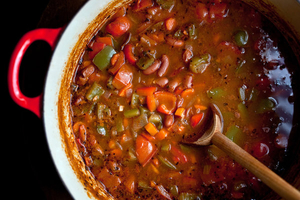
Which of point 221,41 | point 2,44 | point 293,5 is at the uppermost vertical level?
point 293,5

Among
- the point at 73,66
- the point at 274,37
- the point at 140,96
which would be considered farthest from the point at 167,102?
the point at 274,37

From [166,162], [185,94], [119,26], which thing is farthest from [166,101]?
[119,26]

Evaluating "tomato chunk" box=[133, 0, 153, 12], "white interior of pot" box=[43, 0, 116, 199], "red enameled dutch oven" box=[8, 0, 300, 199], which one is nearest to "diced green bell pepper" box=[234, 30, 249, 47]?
"red enameled dutch oven" box=[8, 0, 300, 199]

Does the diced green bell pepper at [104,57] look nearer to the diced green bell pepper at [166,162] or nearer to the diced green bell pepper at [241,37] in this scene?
the diced green bell pepper at [166,162]

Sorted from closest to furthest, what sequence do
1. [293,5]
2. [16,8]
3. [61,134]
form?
[293,5] → [61,134] → [16,8]

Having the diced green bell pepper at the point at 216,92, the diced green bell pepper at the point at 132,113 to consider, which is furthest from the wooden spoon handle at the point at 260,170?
the diced green bell pepper at the point at 132,113

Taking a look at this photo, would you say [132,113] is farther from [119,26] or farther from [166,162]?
[119,26]

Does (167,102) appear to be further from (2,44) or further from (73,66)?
(2,44)

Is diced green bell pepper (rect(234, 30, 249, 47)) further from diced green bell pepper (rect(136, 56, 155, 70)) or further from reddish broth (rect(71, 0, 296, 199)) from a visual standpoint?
diced green bell pepper (rect(136, 56, 155, 70))
